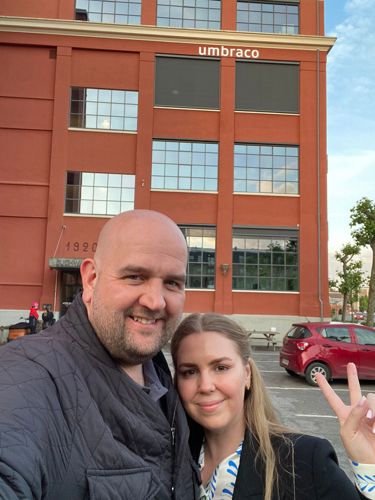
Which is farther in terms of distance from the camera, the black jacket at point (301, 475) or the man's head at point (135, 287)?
the black jacket at point (301, 475)

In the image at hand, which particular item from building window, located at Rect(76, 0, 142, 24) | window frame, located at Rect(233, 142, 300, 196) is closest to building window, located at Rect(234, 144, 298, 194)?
window frame, located at Rect(233, 142, 300, 196)

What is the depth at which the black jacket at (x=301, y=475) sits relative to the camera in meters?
1.56

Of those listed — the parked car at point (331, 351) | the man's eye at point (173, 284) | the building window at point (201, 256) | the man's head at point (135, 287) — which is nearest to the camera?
the man's head at point (135, 287)

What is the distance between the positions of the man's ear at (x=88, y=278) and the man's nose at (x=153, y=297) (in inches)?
7.8

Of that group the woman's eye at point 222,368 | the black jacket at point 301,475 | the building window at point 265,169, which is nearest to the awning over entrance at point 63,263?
the building window at point 265,169

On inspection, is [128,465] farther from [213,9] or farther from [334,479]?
[213,9]

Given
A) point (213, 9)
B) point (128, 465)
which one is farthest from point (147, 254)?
point (213, 9)

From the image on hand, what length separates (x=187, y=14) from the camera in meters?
23.5

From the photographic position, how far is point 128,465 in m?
1.24

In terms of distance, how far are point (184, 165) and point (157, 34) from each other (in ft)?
22.4

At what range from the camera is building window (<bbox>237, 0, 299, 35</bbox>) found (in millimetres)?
23750

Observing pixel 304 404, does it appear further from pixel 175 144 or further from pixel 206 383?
pixel 175 144

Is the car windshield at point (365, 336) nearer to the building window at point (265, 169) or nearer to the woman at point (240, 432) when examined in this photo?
the woman at point (240, 432)

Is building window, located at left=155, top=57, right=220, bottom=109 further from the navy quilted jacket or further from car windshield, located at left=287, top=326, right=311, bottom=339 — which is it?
the navy quilted jacket
